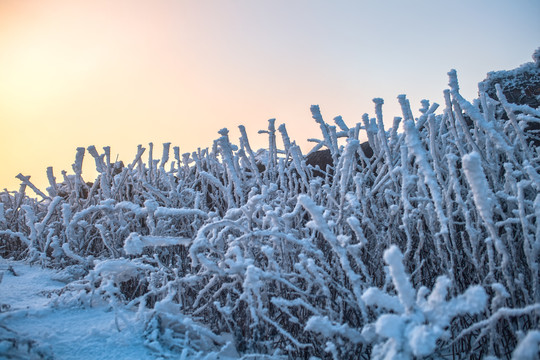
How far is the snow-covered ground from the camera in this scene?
0.95 meters

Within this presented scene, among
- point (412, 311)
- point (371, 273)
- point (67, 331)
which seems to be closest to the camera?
point (412, 311)

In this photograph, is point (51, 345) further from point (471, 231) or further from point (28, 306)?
point (471, 231)

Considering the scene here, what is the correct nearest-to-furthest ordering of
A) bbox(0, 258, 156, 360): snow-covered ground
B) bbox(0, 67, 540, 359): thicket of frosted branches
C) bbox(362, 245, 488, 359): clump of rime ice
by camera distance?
1. bbox(362, 245, 488, 359): clump of rime ice
2. bbox(0, 67, 540, 359): thicket of frosted branches
3. bbox(0, 258, 156, 360): snow-covered ground

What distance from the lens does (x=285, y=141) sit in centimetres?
193

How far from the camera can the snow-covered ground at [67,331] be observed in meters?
0.95

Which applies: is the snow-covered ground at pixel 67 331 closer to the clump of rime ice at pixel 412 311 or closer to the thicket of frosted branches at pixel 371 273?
the thicket of frosted branches at pixel 371 273

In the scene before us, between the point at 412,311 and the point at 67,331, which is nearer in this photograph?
the point at 412,311

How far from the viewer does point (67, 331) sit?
1.11 metres

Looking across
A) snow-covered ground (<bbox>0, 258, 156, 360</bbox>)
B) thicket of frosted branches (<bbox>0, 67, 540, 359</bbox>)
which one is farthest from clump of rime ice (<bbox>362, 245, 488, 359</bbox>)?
snow-covered ground (<bbox>0, 258, 156, 360</bbox>)

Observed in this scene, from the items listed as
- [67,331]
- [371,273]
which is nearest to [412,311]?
[371,273]

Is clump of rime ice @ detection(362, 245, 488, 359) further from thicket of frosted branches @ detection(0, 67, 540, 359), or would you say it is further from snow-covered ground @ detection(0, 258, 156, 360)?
snow-covered ground @ detection(0, 258, 156, 360)

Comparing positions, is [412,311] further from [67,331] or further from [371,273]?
[67,331]

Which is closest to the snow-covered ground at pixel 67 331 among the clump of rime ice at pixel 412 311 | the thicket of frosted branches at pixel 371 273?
the thicket of frosted branches at pixel 371 273

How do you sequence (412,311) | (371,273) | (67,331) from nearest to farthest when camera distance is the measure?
(412,311) → (67,331) → (371,273)
